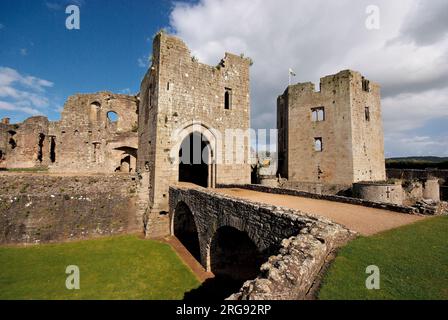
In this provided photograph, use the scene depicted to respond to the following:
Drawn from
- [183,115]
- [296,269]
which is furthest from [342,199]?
[183,115]

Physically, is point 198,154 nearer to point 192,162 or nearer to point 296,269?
point 192,162

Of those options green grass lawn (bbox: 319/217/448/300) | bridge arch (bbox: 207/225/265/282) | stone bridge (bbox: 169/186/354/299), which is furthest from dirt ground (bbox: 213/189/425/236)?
bridge arch (bbox: 207/225/265/282)

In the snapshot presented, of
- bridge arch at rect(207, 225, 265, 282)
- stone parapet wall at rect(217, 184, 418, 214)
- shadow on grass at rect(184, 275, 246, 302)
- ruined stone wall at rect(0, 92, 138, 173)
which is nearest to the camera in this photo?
stone parapet wall at rect(217, 184, 418, 214)

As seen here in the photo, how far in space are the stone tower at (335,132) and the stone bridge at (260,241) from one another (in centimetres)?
1269

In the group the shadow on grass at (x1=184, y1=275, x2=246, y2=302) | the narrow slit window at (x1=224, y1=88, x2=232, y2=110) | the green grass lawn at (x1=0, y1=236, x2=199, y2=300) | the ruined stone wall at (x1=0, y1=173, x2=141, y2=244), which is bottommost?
the shadow on grass at (x1=184, y1=275, x2=246, y2=302)

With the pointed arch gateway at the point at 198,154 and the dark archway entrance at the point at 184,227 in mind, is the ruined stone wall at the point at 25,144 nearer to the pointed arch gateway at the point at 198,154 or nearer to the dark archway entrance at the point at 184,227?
the pointed arch gateway at the point at 198,154

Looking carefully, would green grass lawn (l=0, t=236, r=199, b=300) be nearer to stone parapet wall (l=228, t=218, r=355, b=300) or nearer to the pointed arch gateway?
stone parapet wall (l=228, t=218, r=355, b=300)

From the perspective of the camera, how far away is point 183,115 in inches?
602

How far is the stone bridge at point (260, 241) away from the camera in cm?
392

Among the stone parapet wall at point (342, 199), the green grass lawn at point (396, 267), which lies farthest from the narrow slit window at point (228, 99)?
the green grass lawn at point (396, 267)

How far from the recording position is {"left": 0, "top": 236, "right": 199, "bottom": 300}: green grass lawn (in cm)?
845

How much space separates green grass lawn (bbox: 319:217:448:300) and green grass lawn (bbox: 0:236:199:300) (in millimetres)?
6469

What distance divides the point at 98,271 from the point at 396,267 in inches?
412

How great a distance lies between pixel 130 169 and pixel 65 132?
6940 millimetres
